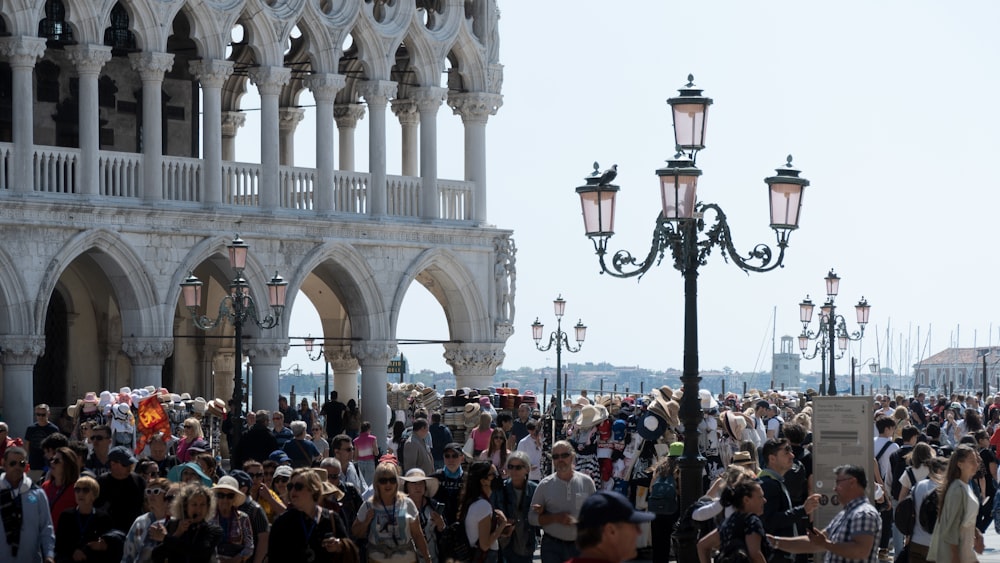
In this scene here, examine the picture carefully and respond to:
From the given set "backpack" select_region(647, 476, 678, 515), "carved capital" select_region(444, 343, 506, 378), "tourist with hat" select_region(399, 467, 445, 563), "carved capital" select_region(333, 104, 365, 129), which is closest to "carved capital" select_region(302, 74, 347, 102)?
"carved capital" select_region(333, 104, 365, 129)

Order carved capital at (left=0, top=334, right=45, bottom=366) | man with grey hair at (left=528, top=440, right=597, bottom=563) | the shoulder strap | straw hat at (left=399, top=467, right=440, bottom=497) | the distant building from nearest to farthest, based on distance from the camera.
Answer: straw hat at (left=399, top=467, right=440, bottom=497) → man with grey hair at (left=528, top=440, right=597, bottom=563) → the shoulder strap → carved capital at (left=0, top=334, right=45, bottom=366) → the distant building

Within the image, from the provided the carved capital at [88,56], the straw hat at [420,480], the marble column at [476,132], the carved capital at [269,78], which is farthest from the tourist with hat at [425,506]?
the marble column at [476,132]

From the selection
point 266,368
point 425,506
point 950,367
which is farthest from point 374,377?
point 950,367

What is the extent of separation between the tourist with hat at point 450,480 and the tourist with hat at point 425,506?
0.46m

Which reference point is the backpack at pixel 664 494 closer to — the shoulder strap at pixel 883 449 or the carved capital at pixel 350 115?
the shoulder strap at pixel 883 449

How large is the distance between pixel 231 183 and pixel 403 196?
357cm

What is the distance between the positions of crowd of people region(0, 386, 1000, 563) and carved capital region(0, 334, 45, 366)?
11.4 meters

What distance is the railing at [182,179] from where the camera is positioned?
31.9m

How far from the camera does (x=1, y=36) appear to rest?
3005 centimetres

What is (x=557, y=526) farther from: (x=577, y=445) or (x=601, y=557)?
(x=601, y=557)

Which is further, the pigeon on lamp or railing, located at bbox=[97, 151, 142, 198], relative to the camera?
railing, located at bbox=[97, 151, 142, 198]

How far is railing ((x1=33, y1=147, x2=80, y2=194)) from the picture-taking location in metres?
30.3

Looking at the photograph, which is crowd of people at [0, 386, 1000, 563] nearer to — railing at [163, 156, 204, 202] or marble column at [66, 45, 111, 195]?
marble column at [66, 45, 111, 195]

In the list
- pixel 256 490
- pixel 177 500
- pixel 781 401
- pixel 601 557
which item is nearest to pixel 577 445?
pixel 256 490
